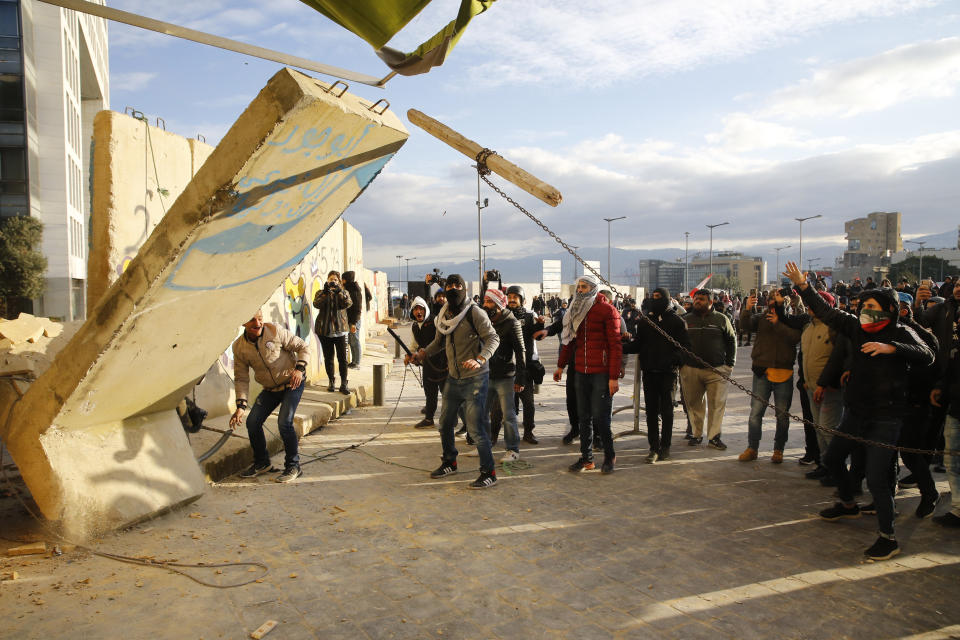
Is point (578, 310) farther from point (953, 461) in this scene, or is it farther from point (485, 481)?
point (953, 461)

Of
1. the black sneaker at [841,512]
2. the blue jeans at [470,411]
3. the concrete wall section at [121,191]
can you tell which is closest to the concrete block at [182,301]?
the concrete wall section at [121,191]

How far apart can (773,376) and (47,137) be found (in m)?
42.2

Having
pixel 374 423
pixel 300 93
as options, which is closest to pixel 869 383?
pixel 300 93

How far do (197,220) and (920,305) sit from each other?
949 cm

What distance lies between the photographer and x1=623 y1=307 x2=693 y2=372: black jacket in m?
6.82

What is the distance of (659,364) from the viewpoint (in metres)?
6.83

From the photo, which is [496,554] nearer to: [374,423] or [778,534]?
[778,534]

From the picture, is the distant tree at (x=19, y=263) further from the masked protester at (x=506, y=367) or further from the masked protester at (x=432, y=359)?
the masked protester at (x=506, y=367)

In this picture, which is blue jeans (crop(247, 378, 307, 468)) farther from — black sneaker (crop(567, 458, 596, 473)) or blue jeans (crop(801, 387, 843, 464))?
blue jeans (crop(801, 387, 843, 464))

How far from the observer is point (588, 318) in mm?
6520

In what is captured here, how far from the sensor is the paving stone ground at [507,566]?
3.45 meters

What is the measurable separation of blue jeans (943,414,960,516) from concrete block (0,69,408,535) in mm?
4953

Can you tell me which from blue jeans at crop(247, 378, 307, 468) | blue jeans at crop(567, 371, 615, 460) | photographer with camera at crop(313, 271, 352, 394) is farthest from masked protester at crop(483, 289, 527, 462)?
photographer with camera at crop(313, 271, 352, 394)

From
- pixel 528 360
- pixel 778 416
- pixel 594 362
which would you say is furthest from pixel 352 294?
pixel 778 416
